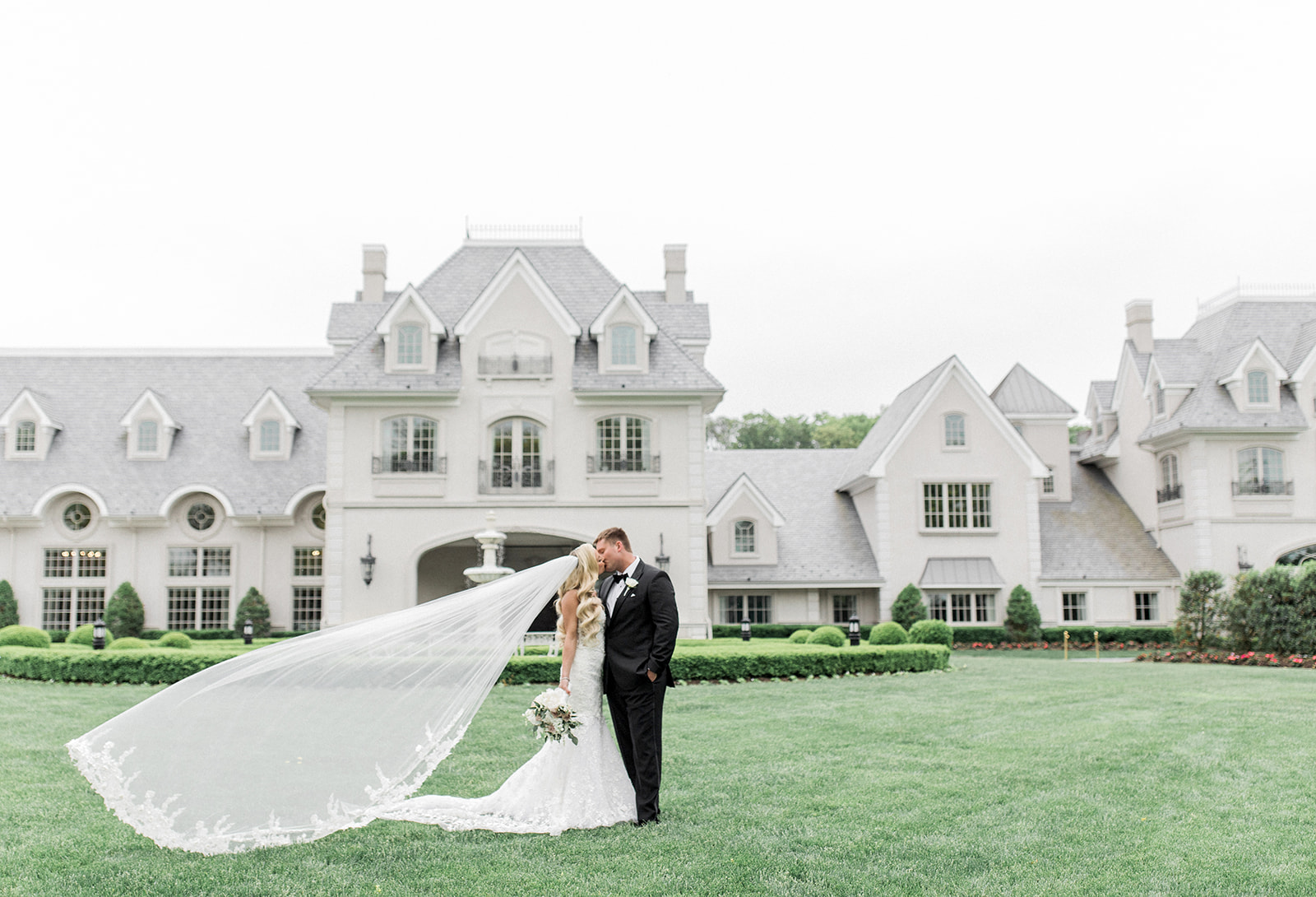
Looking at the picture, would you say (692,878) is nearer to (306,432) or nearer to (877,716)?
(877,716)

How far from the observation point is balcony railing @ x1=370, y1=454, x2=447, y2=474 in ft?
90.2

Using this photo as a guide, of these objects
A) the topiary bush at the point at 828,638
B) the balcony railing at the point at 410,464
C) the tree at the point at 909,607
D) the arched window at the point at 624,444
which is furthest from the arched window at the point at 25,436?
the tree at the point at 909,607

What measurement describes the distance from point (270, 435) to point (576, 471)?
11519 millimetres

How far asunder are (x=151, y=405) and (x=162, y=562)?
510 cm

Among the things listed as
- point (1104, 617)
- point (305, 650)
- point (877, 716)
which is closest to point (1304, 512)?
point (1104, 617)

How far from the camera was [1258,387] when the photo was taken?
3297 cm

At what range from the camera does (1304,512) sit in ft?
106

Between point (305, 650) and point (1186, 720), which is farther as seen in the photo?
point (1186, 720)

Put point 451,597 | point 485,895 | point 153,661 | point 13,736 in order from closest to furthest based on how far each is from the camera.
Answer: point 485,895
point 451,597
point 13,736
point 153,661

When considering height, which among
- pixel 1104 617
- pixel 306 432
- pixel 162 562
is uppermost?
pixel 306 432

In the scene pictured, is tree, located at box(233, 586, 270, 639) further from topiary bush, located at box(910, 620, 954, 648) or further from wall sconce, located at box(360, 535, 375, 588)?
topiary bush, located at box(910, 620, 954, 648)

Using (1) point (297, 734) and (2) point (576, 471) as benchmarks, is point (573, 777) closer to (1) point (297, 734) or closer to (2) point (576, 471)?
(1) point (297, 734)

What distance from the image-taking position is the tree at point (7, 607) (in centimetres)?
3047

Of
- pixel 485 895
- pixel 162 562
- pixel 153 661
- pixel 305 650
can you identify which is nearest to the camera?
pixel 485 895
